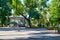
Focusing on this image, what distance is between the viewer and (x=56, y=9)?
26.5m

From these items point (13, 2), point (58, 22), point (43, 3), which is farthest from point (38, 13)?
point (58, 22)

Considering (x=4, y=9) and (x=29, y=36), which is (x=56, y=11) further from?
(x=4, y=9)

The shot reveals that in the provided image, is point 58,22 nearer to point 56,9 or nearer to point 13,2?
point 56,9

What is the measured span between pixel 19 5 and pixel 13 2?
1.53m

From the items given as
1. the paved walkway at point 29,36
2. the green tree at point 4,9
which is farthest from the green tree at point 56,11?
the green tree at point 4,9

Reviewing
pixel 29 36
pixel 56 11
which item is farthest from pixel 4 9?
pixel 29 36

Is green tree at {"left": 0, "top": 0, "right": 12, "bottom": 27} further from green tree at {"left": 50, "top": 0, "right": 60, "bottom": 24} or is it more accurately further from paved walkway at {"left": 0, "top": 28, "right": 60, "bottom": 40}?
green tree at {"left": 50, "top": 0, "right": 60, "bottom": 24}

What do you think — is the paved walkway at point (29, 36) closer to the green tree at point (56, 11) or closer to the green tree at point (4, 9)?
the green tree at point (56, 11)

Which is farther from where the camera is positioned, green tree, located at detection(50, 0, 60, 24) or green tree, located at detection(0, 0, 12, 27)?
green tree, located at detection(0, 0, 12, 27)

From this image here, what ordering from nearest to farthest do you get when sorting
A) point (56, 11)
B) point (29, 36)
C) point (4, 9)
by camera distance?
point (29, 36), point (56, 11), point (4, 9)

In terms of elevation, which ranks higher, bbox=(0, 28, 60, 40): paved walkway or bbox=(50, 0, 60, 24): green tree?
bbox=(50, 0, 60, 24): green tree

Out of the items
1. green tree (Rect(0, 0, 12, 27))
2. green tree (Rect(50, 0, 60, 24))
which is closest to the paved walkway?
green tree (Rect(50, 0, 60, 24))

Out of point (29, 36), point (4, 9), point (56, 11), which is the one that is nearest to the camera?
point (29, 36)

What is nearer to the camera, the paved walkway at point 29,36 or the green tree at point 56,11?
the paved walkway at point 29,36
